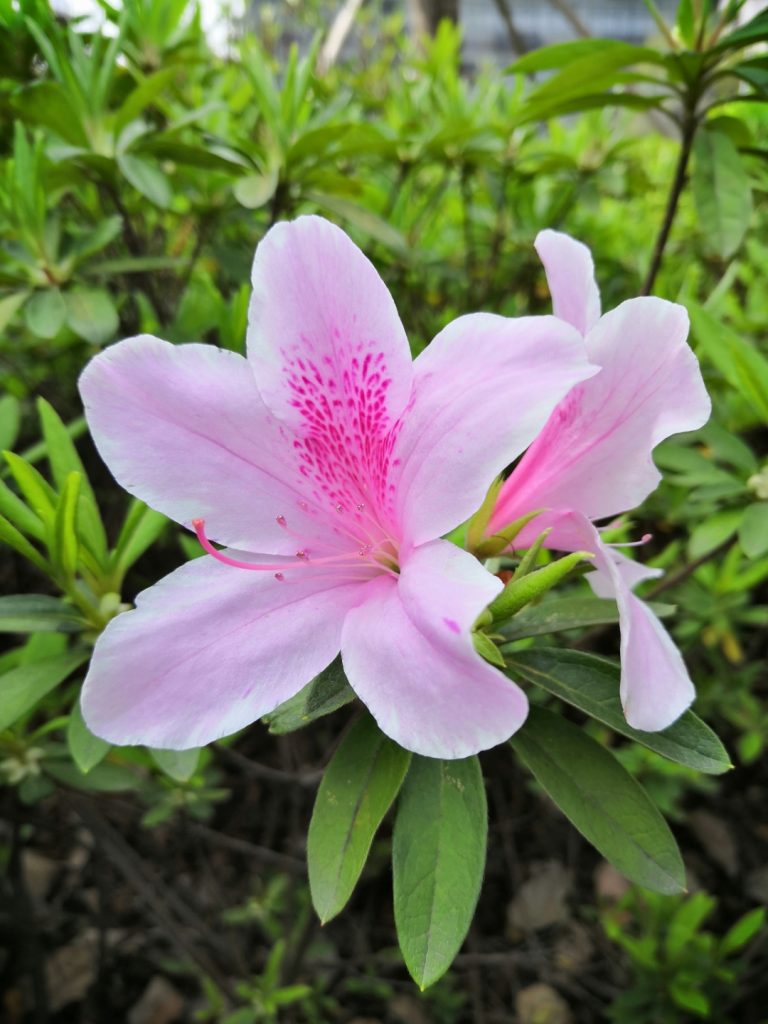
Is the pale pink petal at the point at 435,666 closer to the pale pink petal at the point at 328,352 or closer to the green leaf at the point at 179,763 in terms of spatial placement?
the pale pink petal at the point at 328,352

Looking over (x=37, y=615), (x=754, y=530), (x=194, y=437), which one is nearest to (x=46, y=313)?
(x=37, y=615)

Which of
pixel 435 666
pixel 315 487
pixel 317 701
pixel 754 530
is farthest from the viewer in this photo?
pixel 754 530

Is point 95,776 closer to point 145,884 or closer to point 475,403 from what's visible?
point 145,884

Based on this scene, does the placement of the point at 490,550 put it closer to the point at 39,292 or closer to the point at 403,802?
the point at 403,802

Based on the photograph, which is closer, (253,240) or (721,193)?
(721,193)

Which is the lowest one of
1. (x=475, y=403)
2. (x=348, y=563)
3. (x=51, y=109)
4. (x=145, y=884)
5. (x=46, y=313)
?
(x=145, y=884)

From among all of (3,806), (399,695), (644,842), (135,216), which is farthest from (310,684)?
(135,216)
